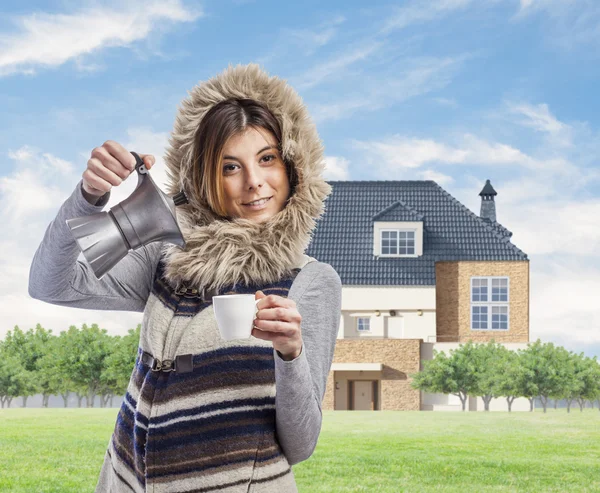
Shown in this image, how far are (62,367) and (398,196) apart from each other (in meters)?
9.73

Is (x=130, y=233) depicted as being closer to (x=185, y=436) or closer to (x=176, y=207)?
(x=176, y=207)

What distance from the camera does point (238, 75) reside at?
2.34 m

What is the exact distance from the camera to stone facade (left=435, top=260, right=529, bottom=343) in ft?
64.2

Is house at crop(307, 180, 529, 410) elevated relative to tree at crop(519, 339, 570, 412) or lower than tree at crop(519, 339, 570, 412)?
elevated

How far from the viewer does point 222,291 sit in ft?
7.09

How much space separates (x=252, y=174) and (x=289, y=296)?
0.39 metres

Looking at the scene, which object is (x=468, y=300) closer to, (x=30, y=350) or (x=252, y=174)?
(x=30, y=350)

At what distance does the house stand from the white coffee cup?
17195mm

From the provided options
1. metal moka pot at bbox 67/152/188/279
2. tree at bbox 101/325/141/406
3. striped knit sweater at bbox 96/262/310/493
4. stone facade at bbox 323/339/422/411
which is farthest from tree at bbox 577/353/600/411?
metal moka pot at bbox 67/152/188/279

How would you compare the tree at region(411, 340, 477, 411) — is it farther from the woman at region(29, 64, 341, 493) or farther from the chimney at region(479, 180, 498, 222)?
the woman at region(29, 64, 341, 493)

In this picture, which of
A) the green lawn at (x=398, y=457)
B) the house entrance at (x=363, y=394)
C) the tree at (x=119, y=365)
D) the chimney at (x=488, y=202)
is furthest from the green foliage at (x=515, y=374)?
the tree at (x=119, y=365)

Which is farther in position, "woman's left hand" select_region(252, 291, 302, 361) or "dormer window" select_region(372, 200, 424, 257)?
"dormer window" select_region(372, 200, 424, 257)

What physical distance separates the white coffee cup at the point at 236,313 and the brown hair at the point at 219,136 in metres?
0.58

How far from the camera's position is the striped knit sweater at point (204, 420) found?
2.00 metres
